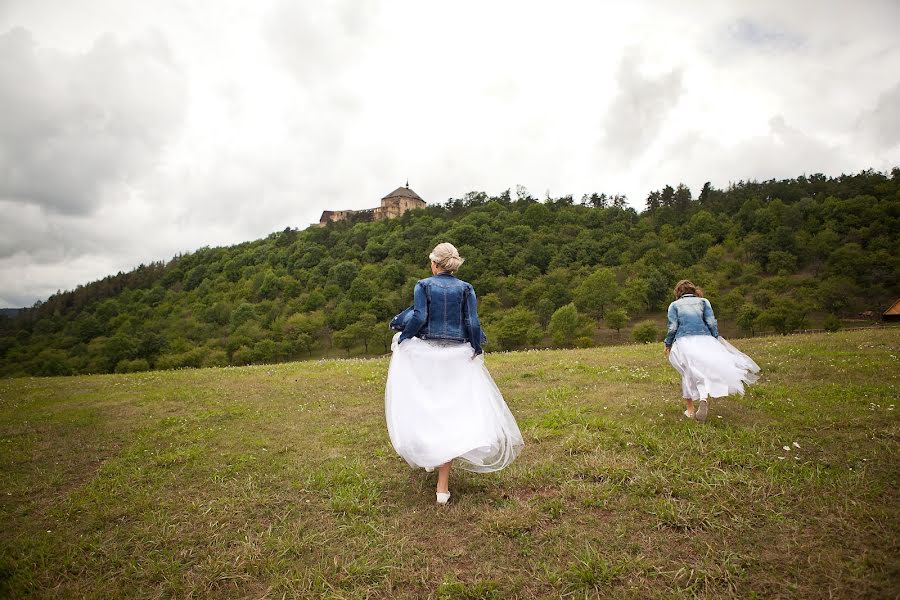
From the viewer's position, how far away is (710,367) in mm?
8570

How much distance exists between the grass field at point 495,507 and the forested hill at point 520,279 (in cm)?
6198

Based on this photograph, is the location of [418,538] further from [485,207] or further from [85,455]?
[485,207]

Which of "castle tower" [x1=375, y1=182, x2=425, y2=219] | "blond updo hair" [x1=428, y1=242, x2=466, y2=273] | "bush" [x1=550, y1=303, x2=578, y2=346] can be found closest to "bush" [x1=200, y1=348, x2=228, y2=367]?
"bush" [x1=550, y1=303, x2=578, y2=346]

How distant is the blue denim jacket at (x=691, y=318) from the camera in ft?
→ 30.2

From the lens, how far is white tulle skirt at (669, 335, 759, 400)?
841 cm

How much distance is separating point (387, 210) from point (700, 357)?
600 ft

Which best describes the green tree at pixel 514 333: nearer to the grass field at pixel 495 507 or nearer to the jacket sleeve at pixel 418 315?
the grass field at pixel 495 507

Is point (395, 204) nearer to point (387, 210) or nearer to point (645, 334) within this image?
point (387, 210)

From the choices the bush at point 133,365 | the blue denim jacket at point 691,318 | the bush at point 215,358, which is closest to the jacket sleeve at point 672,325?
the blue denim jacket at point 691,318

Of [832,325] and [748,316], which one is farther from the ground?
[748,316]

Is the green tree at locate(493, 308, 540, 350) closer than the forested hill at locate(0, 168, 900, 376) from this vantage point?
Yes

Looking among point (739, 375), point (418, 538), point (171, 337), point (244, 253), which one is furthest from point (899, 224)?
point (244, 253)

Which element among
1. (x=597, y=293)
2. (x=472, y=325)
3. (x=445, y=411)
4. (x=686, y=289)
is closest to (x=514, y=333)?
(x=597, y=293)

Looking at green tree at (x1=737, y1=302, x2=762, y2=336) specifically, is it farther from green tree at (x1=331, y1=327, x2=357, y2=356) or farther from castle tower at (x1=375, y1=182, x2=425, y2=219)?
castle tower at (x1=375, y1=182, x2=425, y2=219)
